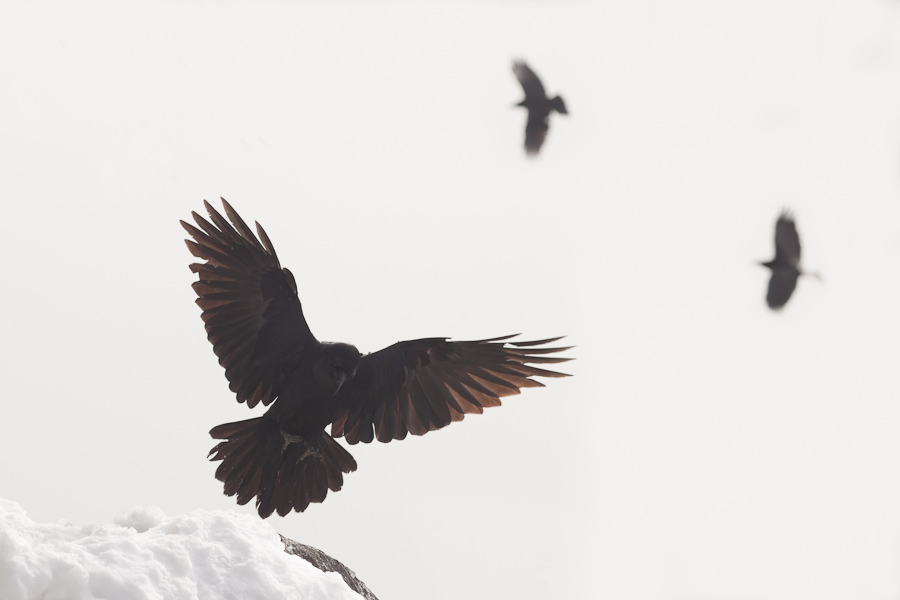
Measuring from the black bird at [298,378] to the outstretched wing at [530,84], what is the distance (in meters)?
4.20

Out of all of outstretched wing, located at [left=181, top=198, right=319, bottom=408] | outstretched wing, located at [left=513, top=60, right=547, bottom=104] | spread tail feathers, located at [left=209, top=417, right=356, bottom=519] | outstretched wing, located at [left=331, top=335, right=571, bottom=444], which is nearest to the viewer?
spread tail feathers, located at [left=209, top=417, right=356, bottom=519]

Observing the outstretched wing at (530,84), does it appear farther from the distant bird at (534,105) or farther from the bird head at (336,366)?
the bird head at (336,366)

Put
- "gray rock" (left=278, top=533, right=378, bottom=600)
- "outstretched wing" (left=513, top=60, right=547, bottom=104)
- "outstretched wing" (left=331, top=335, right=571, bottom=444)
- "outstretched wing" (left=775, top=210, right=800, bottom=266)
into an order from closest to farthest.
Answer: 1. "gray rock" (left=278, top=533, right=378, bottom=600)
2. "outstretched wing" (left=331, top=335, right=571, bottom=444)
3. "outstretched wing" (left=775, top=210, right=800, bottom=266)
4. "outstretched wing" (left=513, top=60, right=547, bottom=104)

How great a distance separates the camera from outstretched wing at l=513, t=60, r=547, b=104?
24.6ft

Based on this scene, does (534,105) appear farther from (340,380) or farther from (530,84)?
(340,380)

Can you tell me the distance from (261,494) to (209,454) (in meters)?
0.30

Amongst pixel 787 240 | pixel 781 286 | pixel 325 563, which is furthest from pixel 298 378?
pixel 781 286

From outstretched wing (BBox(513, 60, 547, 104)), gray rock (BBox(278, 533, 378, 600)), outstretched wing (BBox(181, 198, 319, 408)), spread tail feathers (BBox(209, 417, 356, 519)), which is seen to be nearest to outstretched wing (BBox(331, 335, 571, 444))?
spread tail feathers (BBox(209, 417, 356, 519))

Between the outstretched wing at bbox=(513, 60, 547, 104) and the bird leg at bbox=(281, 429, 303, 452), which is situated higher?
the outstretched wing at bbox=(513, 60, 547, 104)

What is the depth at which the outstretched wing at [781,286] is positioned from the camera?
293 inches

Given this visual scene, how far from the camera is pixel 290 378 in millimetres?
3717

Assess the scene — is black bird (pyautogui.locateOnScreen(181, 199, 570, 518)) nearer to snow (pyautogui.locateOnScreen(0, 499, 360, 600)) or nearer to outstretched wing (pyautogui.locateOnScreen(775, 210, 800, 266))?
snow (pyautogui.locateOnScreen(0, 499, 360, 600))

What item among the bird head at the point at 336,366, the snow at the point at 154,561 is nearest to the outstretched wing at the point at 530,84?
the bird head at the point at 336,366

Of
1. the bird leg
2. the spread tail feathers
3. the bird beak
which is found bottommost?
the spread tail feathers
